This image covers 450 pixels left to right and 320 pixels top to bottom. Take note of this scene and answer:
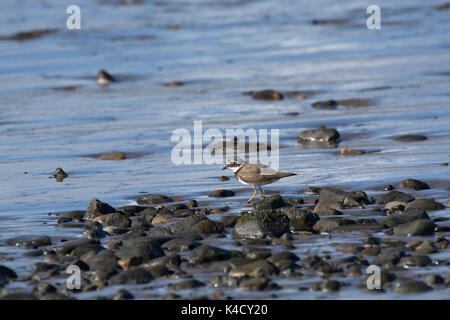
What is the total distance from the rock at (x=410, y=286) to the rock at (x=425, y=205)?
250cm

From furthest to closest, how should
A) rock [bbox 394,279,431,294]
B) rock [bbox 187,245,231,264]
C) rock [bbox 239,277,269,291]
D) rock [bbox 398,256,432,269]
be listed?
rock [bbox 187,245,231,264] → rock [bbox 398,256,432,269] → rock [bbox 239,277,269,291] → rock [bbox 394,279,431,294]

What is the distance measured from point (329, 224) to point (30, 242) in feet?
11.3

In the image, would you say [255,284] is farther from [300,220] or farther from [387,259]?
[300,220]

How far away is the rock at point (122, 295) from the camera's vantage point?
23.6ft

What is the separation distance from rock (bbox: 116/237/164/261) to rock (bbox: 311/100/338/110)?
30.1 feet

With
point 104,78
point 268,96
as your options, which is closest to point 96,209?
point 268,96

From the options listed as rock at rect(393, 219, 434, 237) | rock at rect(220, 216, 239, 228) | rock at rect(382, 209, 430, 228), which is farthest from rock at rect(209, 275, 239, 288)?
rock at rect(382, 209, 430, 228)

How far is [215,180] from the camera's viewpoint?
39.1 feet

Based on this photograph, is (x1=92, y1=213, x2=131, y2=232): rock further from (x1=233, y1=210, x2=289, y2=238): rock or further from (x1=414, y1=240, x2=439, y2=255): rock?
(x1=414, y1=240, x2=439, y2=255): rock

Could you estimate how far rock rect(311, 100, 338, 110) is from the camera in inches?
669

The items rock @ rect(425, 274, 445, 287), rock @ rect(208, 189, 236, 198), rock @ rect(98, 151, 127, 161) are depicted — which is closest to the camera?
rock @ rect(425, 274, 445, 287)

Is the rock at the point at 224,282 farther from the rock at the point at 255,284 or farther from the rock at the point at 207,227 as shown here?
the rock at the point at 207,227

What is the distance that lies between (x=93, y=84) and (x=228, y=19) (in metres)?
14.7

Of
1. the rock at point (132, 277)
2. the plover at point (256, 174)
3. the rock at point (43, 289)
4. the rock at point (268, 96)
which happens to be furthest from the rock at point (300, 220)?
the rock at point (268, 96)
